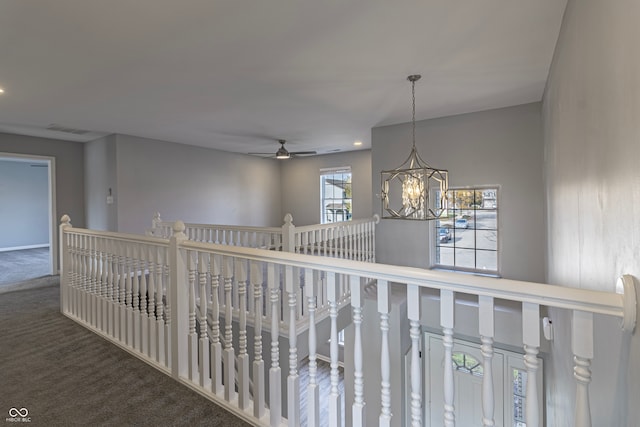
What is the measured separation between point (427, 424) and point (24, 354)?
4902mm

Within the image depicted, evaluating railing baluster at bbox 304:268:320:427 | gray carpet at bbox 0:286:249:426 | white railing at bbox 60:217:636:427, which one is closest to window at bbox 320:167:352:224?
white railing at bbox 60:217:636:427

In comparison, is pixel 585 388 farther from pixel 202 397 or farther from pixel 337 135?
pixel 337 135

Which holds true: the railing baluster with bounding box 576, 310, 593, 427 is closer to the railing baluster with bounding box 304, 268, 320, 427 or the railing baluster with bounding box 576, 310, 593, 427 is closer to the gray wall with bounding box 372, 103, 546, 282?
the railing baluster with bounding box 304, 268, 320, 427

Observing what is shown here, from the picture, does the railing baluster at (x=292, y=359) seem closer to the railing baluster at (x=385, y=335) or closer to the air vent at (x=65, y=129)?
the railing baluster at (x=385, y=335)

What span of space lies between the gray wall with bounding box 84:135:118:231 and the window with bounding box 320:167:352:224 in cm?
451

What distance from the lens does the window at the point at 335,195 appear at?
306 inches

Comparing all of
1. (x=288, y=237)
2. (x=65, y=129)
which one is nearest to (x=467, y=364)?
(x=288, y=237)

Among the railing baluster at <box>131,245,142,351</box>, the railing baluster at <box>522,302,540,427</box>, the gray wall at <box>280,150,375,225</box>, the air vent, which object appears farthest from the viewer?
the gray wall at <box>280,150,375,225</box>

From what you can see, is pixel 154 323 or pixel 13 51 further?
pixel 13 51

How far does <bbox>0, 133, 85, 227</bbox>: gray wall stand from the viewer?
18.0ft

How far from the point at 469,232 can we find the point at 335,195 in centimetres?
386

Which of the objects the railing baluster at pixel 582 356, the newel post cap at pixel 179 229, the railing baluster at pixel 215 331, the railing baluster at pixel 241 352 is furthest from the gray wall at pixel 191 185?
the railing baluster at pixel 582 356

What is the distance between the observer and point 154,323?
231 centimetres

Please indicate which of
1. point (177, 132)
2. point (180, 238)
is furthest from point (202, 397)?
point (177, 132)
